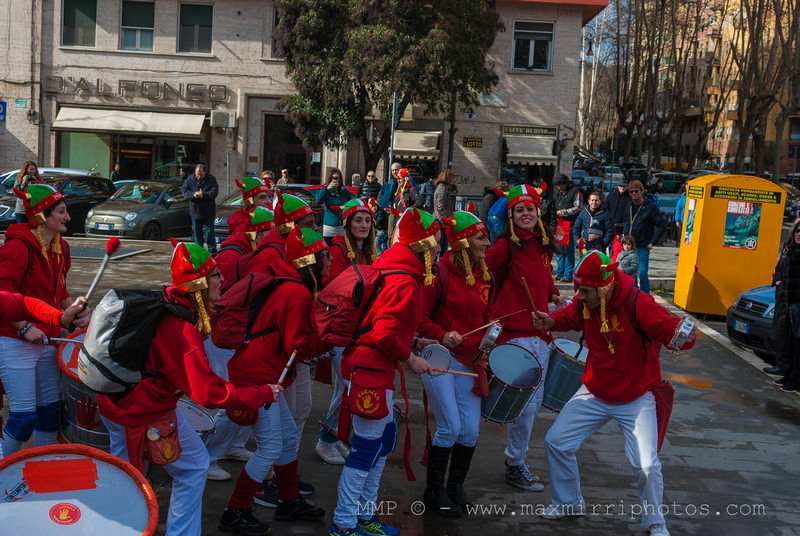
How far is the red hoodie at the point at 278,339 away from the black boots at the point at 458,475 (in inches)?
50.8

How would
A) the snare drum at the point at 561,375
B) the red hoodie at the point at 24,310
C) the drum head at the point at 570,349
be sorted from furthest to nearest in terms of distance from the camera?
1. the drum head at the point at 570,349
2. the snare drum at the point at 561,375
3. the red hoodie at the point at 24,310

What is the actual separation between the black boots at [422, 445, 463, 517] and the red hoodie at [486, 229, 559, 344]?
97 centimetres

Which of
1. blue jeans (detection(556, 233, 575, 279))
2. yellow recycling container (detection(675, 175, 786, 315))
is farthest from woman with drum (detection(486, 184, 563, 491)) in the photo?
blue jeans (detection(556, 233, 575, 279))

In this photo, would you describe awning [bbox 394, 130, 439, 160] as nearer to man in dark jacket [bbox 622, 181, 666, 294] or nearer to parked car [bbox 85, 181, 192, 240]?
parked car [bbox 85, 181, 192, 240]

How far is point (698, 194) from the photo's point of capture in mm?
12992

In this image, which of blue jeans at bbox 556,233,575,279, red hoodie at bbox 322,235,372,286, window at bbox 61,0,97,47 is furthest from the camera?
window at bbox 61,0,97,47

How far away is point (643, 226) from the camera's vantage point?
12883 mm

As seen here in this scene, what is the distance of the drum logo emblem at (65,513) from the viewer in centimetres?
319

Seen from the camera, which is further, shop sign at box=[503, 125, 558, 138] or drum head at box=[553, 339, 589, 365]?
shop sign at box=[503, 125, 558, 138]

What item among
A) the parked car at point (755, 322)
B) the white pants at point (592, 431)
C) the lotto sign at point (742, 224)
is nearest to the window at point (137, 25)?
the lotto sign at point (742, 224)

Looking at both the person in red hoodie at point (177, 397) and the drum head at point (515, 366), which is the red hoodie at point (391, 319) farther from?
the drum head at point (515, 366)

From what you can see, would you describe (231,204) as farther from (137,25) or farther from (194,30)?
(137,25)

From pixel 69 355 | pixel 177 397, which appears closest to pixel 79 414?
pixel 69 355

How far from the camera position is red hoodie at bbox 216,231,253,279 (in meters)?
6.09
